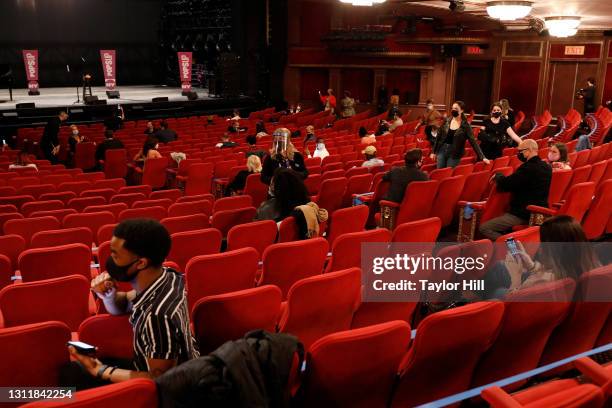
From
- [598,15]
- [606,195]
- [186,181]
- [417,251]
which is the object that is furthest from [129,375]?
[598,15]

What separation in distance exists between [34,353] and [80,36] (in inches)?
870

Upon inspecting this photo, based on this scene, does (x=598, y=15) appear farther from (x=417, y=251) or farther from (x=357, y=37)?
(x=357, y=37)

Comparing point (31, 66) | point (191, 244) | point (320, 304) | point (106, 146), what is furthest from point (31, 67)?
point (320, 304)

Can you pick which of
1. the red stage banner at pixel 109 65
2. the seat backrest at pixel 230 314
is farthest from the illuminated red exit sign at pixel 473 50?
the seat backrest at pixel 230 314

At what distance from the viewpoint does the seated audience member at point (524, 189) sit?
4.95m

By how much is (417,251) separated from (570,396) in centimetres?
216

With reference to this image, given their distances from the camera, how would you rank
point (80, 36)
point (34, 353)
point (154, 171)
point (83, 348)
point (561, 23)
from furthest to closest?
1. point (80, 36)
2. point (561, 23)
3. point (154, 171)
4. point (34, 353)
5. point (83, 348)

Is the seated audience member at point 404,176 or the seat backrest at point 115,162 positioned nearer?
the seated audience member at point 404,176

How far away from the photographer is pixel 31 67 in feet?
60.1

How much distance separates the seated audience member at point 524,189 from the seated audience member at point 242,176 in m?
2.64

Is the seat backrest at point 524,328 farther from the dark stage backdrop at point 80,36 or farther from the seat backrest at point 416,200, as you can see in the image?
the dark stage backdrop at point 80,36

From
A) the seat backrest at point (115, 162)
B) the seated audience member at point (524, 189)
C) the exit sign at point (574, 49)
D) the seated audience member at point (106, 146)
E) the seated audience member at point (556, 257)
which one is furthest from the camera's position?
the exit sign at point (574, 49)

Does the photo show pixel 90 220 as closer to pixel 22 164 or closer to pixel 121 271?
pixel 121 271

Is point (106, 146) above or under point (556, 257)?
under
